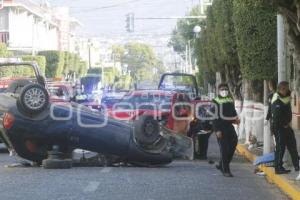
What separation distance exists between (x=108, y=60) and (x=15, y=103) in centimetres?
15502

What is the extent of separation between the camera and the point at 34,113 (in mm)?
15047

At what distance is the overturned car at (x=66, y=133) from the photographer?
15016 millimetres

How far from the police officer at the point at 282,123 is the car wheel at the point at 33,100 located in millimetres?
4693

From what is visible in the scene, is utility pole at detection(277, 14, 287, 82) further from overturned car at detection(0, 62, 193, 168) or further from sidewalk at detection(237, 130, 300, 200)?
overturned car at detection(0, 62, 193, 168)

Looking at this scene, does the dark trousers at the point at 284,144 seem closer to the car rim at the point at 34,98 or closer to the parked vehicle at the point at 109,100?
the car rim at the point at 34,98

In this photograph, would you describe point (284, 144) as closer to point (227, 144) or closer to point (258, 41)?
point (227, 144)

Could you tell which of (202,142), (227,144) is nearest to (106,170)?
(227,144)

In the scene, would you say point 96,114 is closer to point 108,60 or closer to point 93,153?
point 93,153

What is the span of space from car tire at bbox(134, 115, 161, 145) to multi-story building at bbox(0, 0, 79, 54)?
179ft

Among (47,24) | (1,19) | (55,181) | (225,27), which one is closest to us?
(55,181)

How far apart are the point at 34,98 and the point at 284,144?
16.9ft

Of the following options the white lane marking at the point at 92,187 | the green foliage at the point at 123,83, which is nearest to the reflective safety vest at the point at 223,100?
the white lane marking at the point at 92,187

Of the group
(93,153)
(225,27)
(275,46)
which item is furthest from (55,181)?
(225,27)

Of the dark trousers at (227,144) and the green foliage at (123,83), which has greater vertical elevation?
the dark trousers at (227,144)
